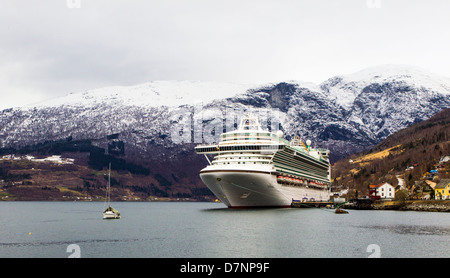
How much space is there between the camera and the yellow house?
477 ft

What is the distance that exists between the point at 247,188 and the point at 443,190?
229ft

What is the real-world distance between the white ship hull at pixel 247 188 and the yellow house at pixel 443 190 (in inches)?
2073

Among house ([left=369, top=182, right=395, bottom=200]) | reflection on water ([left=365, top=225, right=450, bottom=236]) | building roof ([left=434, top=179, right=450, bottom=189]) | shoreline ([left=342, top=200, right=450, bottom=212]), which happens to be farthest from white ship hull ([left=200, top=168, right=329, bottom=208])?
house ([left=369, top=182, right=395, bottom=200])

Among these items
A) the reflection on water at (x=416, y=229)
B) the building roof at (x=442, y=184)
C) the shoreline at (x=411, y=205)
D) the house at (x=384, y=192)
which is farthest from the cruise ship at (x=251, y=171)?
the house at (x=384, y=192)

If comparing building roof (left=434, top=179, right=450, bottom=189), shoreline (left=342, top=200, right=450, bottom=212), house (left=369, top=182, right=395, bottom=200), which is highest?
building roof (left=434, top=179, right=450, bottom=189)

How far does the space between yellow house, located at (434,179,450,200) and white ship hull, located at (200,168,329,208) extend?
52.7 meters

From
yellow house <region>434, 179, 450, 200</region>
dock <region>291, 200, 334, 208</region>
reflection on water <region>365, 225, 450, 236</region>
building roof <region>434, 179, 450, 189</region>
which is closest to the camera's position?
reflection on water <region>365, 225, 450, 236</region>

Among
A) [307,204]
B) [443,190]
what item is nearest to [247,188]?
[307,204]

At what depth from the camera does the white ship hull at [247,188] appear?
108938 millimetres

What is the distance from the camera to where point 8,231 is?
81.5 metres

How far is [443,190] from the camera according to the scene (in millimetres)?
147125

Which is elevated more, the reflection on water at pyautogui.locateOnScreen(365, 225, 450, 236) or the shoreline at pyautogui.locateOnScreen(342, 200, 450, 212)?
the shoreline at pyautogui.locateOnScreen(342, 200, 450, 212)

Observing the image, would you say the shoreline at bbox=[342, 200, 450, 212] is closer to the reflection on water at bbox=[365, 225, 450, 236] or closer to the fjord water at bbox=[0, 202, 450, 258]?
the fjord water at bbox=[0, 202, 450, 258]
